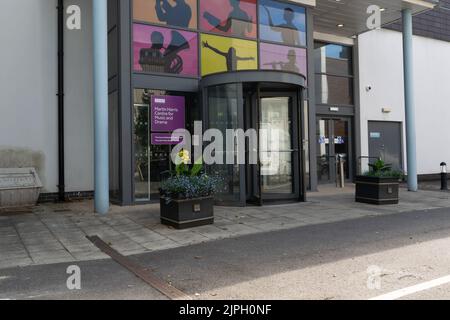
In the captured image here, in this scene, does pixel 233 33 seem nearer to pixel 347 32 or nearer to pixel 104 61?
pixel 104 61

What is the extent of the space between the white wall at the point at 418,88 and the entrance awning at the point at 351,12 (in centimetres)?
174

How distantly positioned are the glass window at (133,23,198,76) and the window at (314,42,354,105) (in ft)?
19.3

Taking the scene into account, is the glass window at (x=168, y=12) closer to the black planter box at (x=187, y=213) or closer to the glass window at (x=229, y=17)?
the glass window at (x=229, y=17)

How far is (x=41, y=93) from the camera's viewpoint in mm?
11047

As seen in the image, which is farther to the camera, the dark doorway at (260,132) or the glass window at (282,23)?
the glass window at (282,23)

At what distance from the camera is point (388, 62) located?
57.1 feet

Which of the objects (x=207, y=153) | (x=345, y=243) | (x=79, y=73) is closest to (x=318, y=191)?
(x=207, y=153)

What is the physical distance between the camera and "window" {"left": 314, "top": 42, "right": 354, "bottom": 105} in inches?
607

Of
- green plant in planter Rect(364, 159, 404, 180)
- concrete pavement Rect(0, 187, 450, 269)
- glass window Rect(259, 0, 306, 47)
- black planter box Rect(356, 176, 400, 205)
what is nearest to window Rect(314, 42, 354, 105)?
glass window Rect(259, 0, 306, 47)

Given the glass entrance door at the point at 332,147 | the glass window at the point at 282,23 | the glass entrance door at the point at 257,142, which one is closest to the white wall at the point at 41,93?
the glass entrance door at the point at 257,142

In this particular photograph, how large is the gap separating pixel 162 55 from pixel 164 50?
0.14 m

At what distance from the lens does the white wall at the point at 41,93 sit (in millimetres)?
10688

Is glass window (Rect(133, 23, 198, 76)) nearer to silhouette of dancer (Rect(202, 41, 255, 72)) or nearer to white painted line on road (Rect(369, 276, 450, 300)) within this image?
silhouette of dancer (Rect(202, 41, 255, 72))

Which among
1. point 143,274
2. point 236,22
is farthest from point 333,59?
point 143,274
